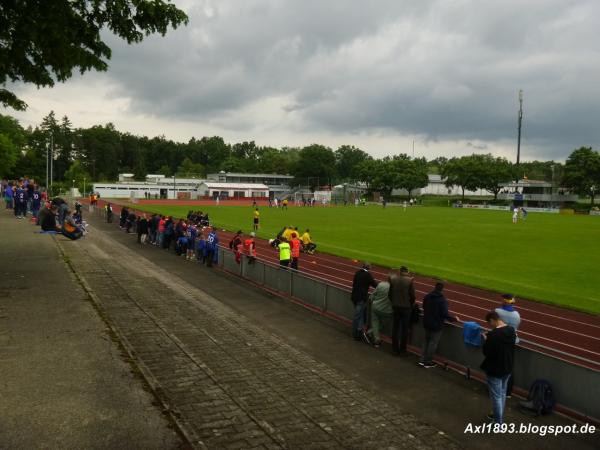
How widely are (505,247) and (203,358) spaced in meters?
23.9

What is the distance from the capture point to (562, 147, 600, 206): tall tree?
87688 mm

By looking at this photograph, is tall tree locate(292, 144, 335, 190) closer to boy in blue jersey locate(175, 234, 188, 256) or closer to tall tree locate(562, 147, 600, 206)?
tall tree locate(562, 147, 600, 206)

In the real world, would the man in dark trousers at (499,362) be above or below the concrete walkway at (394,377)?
above

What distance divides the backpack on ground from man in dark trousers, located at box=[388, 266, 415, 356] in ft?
9.31

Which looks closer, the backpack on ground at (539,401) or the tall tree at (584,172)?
the backpack on ground at (539,401)

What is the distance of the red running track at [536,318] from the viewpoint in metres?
11.2

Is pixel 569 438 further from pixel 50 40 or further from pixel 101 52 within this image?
pixel 101 52

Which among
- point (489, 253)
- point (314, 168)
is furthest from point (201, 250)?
point (314, 168)

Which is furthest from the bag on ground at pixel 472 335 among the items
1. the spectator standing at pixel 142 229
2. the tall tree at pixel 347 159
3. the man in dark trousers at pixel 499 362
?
the tall tree at pixel 347 159

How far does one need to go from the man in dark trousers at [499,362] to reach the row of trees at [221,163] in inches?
2955

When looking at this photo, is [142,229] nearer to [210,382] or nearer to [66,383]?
[66,383]

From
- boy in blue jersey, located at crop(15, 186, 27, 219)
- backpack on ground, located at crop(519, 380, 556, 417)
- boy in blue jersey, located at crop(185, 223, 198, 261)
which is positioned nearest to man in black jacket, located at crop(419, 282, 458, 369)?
backpack on ground, located at crop(519, 380, 556, 417)

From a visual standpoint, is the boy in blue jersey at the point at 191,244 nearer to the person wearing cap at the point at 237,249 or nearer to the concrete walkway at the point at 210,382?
the person wearing cap at the point at 237,249

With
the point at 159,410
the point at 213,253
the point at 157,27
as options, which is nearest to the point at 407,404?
the point at 159,410
